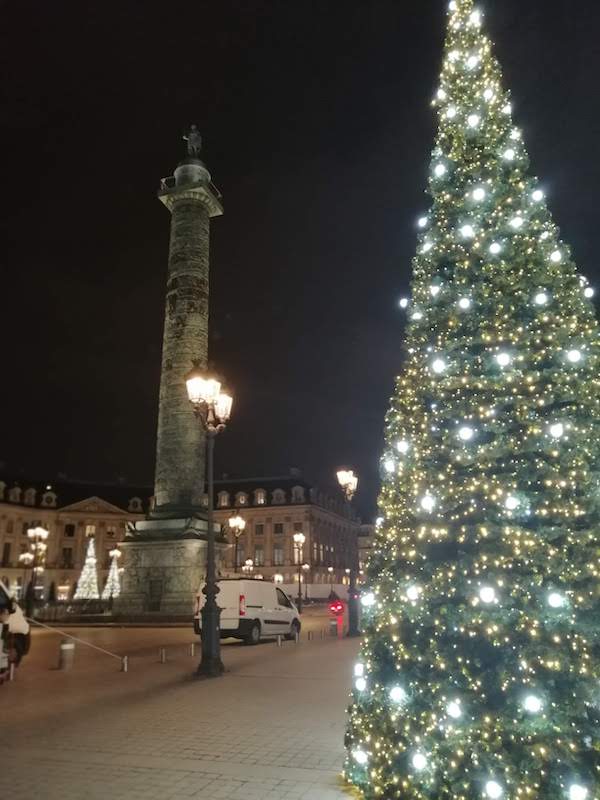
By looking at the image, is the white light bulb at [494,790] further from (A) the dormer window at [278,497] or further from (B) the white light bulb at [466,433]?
(A) the dormer window at [278,497]

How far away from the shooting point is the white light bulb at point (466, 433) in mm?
5945

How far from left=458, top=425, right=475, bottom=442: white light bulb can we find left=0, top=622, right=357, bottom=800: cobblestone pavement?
344 cm

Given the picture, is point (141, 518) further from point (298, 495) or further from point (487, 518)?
point (487, 518)

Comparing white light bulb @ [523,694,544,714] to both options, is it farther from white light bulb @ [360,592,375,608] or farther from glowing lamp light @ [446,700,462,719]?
white light bulb @ [360,592,375,608]

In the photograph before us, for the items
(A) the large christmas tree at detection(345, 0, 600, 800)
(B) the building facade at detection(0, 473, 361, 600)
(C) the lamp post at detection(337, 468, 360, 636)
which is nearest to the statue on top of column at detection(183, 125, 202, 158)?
(C) the lamp post at detection(337, 468, 360, 636)

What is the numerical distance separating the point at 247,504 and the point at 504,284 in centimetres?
9122

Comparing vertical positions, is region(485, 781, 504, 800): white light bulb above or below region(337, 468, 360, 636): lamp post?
below

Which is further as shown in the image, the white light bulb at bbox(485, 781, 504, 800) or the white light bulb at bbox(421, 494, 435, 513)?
the white light bulb at bbox(421, 494, 435, 513)

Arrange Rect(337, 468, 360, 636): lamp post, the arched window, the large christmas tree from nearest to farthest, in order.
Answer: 1. the large christmas tree
2. Rect(337, 468, 360, 636): lamp post
3. the arched window

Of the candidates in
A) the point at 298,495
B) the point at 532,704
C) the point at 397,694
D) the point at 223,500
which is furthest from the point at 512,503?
the point at 223,500

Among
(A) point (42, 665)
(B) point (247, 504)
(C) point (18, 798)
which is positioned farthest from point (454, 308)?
(B) point (247, 504)

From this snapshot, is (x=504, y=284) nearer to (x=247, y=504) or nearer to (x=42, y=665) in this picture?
(x=42, y=665)

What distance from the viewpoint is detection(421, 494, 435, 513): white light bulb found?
5.93 m

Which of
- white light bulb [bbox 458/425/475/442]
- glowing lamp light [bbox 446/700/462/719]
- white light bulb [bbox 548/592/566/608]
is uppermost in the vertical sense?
white light bulb [bbox 458/425/475/442]
